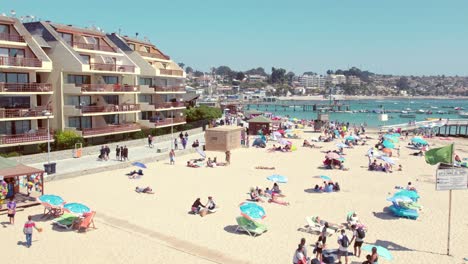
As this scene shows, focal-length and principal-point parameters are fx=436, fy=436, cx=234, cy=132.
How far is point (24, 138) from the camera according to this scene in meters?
32.1

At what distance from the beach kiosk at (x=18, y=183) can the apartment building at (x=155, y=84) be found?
80.0 feet

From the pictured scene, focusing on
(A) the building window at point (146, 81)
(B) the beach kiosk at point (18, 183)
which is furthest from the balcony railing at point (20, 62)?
(A) the building window at point (146, 81)

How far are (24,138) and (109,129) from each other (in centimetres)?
873

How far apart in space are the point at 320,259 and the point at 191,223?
20.7 ft

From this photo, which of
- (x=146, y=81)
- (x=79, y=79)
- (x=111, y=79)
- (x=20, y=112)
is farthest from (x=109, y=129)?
(x=146, y=81)

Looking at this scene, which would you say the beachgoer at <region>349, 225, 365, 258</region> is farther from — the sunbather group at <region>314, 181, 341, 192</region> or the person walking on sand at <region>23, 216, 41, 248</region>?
the person walking on sand at <region>23, 216, 41, 248</region>

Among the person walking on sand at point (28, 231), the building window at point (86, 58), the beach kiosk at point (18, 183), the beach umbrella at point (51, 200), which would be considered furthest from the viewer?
the building window at point (86, 58)

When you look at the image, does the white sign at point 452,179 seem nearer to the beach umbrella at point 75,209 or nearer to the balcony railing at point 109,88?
the beach umbrella at point 75,209

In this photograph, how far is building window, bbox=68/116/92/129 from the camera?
3797 centimetres

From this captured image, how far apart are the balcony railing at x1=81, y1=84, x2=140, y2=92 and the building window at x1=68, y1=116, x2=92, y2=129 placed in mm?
2591

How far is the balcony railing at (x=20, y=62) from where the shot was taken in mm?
31625

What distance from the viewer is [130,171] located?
30156mm

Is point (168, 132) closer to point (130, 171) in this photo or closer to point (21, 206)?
point (130, 171)

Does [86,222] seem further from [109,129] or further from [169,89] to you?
[169,89]
